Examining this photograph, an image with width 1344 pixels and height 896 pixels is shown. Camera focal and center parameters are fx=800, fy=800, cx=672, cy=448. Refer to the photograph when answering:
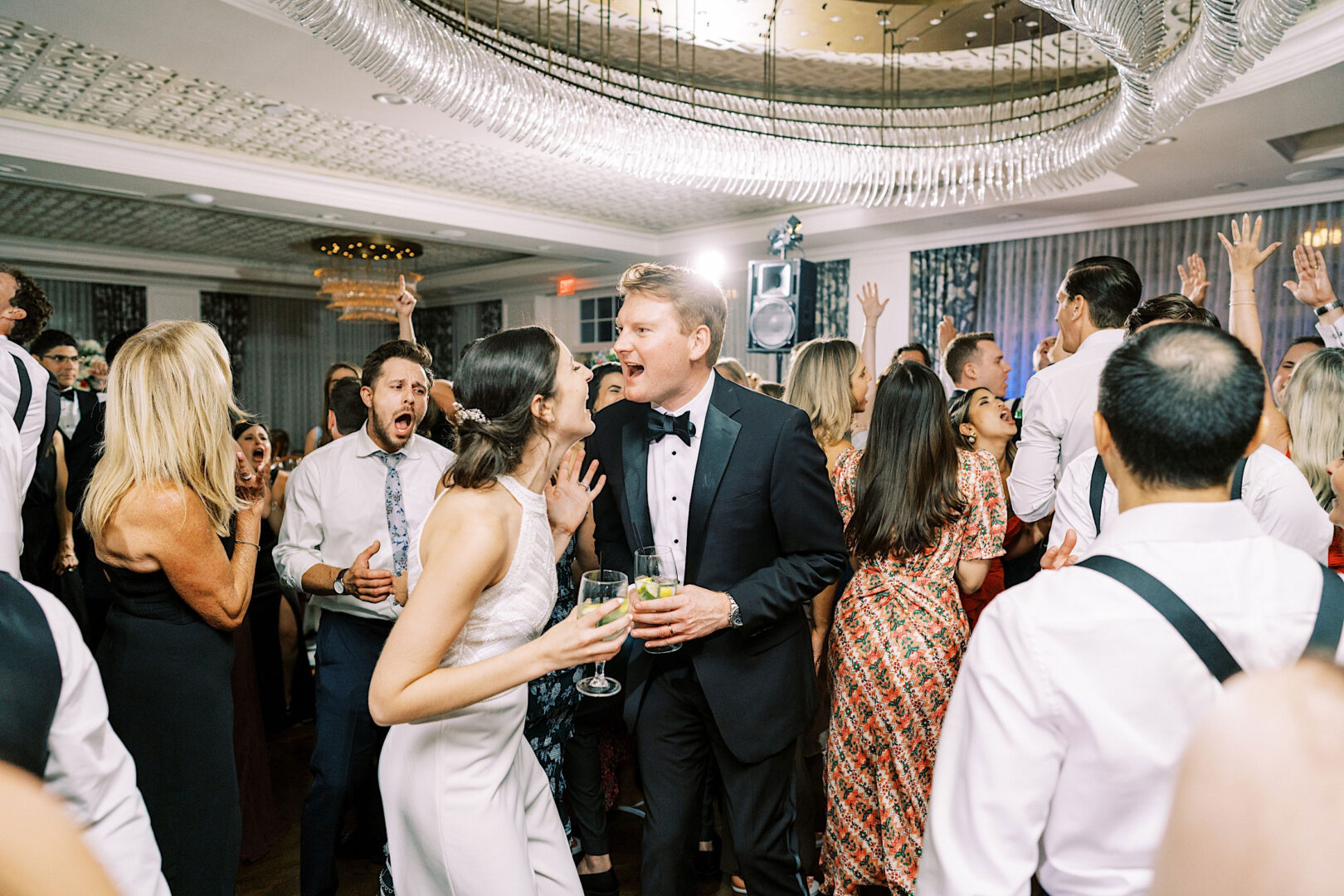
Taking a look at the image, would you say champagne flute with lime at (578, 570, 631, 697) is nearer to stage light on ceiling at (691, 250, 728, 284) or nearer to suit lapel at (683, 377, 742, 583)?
suit lapel at (683, 377, 742, 583)

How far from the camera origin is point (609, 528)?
2.19 m

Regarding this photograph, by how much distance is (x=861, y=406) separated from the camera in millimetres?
3227

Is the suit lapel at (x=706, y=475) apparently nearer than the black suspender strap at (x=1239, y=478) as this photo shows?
No

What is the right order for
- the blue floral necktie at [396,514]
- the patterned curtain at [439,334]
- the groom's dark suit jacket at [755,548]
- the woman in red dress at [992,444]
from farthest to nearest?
the patterned curtain at [439,334], the woman in red dress at [992,444], the blue floral necktie at [396,514], the groom's dark suit jacket at [755,548]

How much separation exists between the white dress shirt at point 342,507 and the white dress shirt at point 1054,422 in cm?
206

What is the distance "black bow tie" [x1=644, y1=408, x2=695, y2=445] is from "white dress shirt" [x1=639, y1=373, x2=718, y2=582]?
0.01 m

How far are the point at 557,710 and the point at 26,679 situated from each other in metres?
1.69

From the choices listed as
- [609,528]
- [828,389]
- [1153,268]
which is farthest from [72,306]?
[1153,268]

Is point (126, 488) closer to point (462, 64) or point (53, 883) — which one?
point (53, 883)

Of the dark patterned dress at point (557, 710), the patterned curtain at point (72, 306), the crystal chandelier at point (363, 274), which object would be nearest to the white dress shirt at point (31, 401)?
the dark patterned dress at point (557, 710)

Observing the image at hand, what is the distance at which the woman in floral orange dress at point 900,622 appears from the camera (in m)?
2.31

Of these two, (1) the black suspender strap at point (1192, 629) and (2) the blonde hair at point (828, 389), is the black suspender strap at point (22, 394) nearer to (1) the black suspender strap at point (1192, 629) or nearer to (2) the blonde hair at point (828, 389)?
(2) the blonde hair at point (828, 389)

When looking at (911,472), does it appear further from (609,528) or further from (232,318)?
(232,318)

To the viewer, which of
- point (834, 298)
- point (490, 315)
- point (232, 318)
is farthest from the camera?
point (490, 315)
